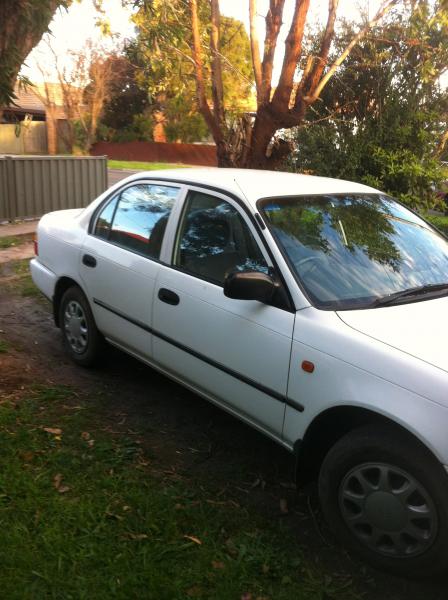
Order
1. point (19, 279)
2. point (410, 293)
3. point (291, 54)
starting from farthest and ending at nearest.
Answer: point (19, 279) < point (291, 54) < point (410, 293)

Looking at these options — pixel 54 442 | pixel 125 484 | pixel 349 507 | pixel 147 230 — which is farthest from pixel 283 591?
pixel 147 230

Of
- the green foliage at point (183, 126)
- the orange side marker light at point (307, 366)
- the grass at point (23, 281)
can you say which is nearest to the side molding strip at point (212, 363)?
the orange side marker light at point (307, 366)

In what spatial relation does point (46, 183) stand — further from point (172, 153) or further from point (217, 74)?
point (172, 153)

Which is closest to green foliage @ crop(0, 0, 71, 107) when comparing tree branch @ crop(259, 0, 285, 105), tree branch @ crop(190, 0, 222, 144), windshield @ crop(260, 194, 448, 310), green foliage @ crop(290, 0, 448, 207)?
windshield @ crop(260, 194, 448, 310)

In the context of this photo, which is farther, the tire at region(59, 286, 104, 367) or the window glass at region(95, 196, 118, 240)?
the tire at region(59, 286, 104, 367)

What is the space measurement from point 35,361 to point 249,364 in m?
2.46

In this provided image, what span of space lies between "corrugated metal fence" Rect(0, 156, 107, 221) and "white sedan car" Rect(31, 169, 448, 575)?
269 inches

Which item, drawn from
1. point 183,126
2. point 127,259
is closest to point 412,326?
point 127,259

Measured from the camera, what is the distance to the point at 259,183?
3695mm

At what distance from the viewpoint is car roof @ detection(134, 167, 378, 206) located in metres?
3.57

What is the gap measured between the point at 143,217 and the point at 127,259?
1.05 feet

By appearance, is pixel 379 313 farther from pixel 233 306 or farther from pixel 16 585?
Result: pixel 16 585

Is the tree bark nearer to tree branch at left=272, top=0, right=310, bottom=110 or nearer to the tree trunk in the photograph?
tree branch at left=272, top=0, right=310, bottom=110

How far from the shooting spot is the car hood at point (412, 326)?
256cm
